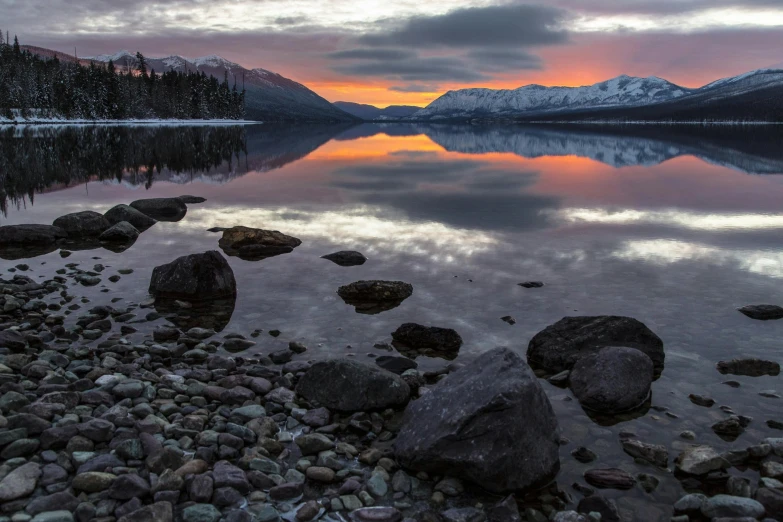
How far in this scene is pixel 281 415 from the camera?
368 inches

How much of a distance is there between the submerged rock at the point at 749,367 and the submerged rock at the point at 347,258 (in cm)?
1097

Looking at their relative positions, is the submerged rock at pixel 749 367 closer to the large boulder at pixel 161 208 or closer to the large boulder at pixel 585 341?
the large boulder at pixel 585 341

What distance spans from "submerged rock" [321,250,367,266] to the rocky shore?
707 cm

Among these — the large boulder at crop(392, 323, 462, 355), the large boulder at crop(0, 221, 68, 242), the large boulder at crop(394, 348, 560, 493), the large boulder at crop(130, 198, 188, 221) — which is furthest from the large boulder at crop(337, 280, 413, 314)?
the large boulder at crop(130, 198, 188, 221)

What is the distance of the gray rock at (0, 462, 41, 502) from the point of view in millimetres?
6751

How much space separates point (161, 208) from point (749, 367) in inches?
991

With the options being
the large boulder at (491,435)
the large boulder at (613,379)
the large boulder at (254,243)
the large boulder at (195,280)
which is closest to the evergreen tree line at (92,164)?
the large boulder at (254,243)

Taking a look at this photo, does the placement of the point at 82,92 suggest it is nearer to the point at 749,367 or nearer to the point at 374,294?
the point at 374,294

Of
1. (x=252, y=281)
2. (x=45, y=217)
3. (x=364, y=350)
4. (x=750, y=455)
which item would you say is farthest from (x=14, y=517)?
(x=45, y=217)

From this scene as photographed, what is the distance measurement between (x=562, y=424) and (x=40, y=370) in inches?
353

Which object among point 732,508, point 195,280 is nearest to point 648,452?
point 732,508

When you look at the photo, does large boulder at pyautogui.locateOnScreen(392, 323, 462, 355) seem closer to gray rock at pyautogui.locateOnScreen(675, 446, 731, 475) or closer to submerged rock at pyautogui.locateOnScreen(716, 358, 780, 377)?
gray rock at pyautogui.locateOnScreen(675, 446, 731, 475)

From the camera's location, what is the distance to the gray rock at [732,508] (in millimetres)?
6910

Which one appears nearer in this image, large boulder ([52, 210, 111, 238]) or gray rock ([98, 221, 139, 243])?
gray rock ([98, 221, 139, 243])
